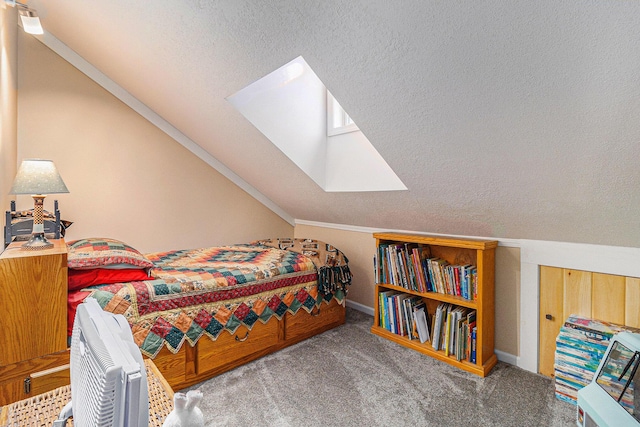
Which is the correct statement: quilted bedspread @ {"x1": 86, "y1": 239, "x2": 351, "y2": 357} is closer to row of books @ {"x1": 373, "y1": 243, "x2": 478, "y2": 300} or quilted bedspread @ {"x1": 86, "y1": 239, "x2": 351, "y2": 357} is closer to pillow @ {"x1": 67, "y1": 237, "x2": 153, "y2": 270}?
pillow @ {"x1": 67, "y1": 237, "x2": 153, "y2": 270}

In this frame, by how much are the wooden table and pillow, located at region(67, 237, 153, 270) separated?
3.09 ft

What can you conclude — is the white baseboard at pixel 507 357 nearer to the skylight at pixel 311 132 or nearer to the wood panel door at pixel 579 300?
the wood panel door at pixel 579 300

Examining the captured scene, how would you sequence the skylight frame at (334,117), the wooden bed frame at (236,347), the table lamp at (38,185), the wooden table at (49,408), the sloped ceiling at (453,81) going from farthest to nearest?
the skylight frame at (334,117), the wooden bed frame at (236,347), the table lamp at (38,185), the sloped ceiling at (453,81), the wooden table at (49,408)

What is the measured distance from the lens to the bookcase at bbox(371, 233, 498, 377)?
215 cm

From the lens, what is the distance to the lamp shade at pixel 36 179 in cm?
171

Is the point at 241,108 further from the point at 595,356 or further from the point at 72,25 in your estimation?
the point at 595,356

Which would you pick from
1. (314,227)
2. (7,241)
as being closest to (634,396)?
(314,227)

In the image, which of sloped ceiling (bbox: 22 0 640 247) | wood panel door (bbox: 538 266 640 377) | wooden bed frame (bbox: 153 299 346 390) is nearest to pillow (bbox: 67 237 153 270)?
wooden bed frame (bbox: 153 299 346 390)

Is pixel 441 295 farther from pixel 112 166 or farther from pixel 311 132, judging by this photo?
pixel 112 166

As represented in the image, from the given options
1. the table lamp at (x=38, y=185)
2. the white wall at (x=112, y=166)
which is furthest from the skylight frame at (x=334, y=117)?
the table lamp at (x=38, y=185)

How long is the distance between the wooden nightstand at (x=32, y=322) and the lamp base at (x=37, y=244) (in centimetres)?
6

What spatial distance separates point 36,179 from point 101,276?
0.63 metres

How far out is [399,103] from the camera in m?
1.55

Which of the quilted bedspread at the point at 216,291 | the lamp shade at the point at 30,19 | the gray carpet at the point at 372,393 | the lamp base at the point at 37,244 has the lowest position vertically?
the gray carpet at the point at 372,393
